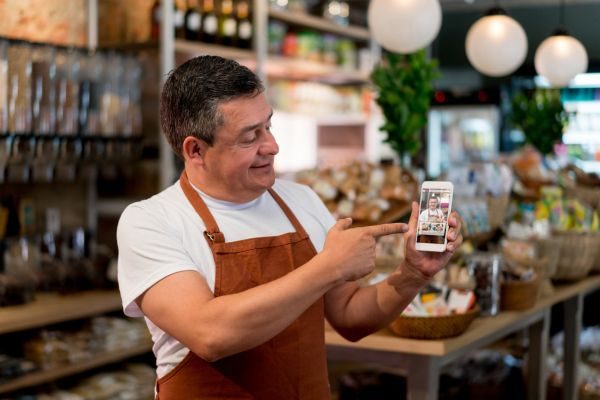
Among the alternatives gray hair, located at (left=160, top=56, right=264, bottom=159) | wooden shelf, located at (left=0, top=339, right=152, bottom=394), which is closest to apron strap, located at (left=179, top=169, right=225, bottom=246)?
gray hair, located at (left=160, top=56, right=264, bottom=159)

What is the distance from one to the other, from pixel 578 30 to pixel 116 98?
22.4 feet

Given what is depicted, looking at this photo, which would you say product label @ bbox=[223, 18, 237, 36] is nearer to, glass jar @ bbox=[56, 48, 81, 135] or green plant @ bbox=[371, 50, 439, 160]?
glass jar @ bbox=[56, 48, 81, 135]

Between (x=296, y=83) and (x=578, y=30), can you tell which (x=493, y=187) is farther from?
(x=578, y=30)

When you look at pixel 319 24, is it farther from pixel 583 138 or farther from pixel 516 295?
pixel 583 138

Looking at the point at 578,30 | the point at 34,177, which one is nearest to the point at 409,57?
the point at 34,177

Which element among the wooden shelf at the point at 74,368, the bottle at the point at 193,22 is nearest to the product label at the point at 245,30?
the bottle at the point at 193,22

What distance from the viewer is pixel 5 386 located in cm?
335

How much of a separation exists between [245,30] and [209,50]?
16.6 inches

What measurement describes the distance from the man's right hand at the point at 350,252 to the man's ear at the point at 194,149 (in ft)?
1.09

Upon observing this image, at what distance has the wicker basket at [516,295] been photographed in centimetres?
302

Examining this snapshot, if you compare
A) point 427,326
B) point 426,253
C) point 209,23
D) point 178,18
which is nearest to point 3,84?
point 178,18

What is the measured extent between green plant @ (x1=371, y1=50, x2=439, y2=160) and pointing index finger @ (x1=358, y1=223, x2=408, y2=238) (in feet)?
6.77

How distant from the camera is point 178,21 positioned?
15.3 feet

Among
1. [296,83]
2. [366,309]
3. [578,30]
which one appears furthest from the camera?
[578,30]
